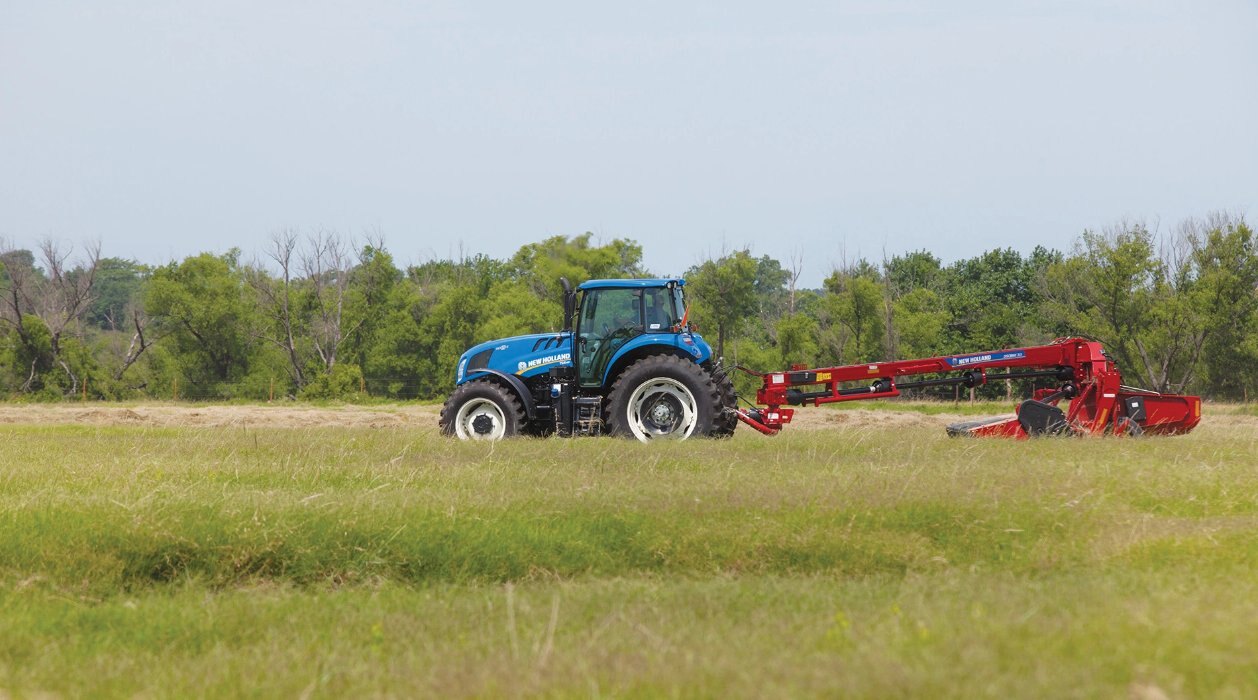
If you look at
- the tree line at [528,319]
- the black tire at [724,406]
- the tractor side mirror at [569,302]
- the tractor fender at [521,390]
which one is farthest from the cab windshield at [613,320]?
the tree line at [528,319]

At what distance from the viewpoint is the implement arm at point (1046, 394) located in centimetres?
1405

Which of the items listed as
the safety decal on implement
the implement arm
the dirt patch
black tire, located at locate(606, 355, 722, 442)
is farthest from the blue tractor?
the dirt patch

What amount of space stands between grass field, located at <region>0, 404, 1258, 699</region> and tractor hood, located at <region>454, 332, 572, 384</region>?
3358mm

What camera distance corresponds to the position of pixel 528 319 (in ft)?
143

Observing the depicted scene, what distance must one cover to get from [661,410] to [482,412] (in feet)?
8.21

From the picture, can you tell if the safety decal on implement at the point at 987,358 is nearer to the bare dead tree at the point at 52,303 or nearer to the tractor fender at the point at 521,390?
the tractor fender at the point at 521,390

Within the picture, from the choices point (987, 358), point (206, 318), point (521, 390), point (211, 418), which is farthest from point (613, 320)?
point (206, 318)

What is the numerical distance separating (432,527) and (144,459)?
475 cm

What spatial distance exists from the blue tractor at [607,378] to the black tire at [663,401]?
0.5 inches

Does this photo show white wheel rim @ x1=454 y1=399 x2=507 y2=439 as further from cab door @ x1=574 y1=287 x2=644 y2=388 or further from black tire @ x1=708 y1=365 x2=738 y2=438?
black tire @ x1=708 y1=365 x2=738 y2=438

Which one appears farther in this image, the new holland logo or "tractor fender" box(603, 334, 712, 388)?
the new holland logo

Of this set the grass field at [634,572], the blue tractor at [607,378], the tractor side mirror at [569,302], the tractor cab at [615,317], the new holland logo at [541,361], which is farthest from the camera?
the new holland logo at [541,361]

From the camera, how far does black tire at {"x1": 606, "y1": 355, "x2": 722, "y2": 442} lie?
45.8 ft

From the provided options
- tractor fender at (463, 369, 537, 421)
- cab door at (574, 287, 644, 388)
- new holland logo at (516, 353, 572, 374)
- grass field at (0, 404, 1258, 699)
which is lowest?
grass field at (0, 404, 1258, 699)
